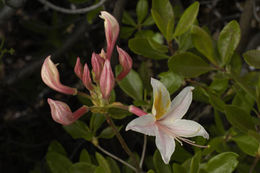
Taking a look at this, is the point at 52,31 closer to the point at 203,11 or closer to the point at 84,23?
the point at 84,23

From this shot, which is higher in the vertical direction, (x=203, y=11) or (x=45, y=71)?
(x=45, y=71)

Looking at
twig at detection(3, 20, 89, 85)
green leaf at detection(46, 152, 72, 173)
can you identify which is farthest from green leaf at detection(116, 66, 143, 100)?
twig at detection(3, 20, 89, 85)

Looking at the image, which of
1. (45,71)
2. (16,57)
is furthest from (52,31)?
(45,71)

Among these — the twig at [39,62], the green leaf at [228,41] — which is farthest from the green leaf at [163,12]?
the twig at [39,62]

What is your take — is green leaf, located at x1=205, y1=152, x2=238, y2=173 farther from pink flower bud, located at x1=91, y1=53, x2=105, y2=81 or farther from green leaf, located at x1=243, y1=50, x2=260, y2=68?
pink flower bud, located at x1=91, y1=53, x2=105, y2=81

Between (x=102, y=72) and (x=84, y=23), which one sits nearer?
(x=102, y=72)

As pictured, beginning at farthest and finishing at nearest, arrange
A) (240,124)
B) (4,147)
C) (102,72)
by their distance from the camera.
A: (4,147) < (240,124) < (102,72)

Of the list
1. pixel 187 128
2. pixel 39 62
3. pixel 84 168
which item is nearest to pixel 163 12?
pixel 187 128

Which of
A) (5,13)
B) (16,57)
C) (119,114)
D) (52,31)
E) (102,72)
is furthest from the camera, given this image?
(16,57)
